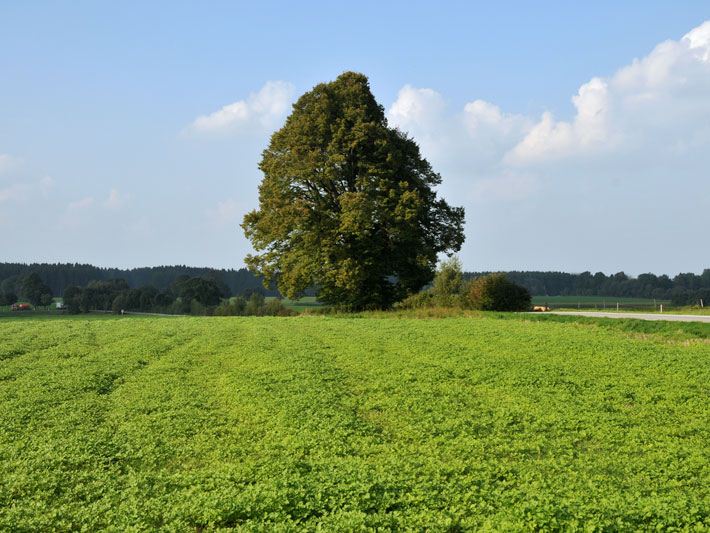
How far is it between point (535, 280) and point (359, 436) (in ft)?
438

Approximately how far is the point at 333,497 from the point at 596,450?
5872 mm

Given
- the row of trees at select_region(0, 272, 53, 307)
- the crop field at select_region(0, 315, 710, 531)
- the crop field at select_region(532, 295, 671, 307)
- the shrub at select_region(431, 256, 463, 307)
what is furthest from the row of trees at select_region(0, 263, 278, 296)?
the crop field at select_region(0, 315, 710, 531)

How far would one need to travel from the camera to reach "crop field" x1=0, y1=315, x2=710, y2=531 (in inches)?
304

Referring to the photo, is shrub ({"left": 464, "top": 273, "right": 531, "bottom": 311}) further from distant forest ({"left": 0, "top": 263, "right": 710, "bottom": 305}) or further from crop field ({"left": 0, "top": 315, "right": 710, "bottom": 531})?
distant forest ({"left": 0, "top": 263, "right": 710, "bottom": 305})

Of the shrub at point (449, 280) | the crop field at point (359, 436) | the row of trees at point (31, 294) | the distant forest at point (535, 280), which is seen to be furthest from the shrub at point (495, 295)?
the row of trees at point (31, 294)

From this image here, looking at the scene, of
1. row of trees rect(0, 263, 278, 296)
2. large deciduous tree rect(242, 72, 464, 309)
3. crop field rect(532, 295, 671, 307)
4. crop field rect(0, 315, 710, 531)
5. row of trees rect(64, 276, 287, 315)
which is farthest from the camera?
row of trees rect(0, 263, 278, 296)

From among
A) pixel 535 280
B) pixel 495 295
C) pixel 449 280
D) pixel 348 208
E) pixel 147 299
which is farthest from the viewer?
pixel 535 280

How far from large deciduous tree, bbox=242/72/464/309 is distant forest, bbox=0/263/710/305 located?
6048 cm

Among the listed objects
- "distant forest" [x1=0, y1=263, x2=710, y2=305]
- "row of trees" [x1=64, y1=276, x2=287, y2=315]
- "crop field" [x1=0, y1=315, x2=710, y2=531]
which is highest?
"distant forest" [x1=0, y1=263, x2=710, y2=305]

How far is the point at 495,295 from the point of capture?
153ft

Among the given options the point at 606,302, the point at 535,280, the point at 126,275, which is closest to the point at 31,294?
the point at 126,275

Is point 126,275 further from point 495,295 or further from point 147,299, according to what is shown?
point 495,295

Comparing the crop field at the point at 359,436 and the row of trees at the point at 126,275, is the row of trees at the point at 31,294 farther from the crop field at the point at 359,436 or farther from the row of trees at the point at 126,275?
the crop field at the point at 359,436

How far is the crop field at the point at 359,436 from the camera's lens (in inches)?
304
